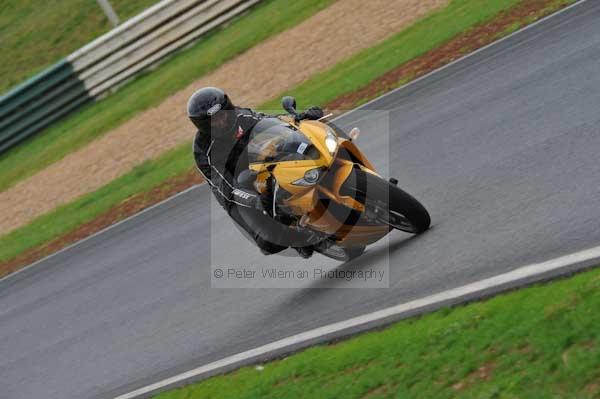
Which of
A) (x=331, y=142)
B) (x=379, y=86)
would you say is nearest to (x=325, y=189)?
(x=331, y=142)

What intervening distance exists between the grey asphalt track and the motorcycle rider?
67 centimetres

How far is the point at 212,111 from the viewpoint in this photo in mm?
7707

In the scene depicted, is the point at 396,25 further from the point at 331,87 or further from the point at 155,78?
the point at 155,78

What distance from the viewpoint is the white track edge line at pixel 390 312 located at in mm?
6007

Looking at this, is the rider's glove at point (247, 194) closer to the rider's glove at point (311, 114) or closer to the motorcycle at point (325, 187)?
the motorcycle at point (325, 187)

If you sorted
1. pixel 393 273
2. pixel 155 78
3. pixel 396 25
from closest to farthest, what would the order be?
pixel 393 273 → pixel 396 25 → pixel 155 78

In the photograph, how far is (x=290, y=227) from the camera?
7918 millimetres

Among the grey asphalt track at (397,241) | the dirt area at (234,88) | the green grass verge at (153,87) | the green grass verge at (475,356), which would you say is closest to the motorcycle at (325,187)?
the grey asphalt track at (397,241)

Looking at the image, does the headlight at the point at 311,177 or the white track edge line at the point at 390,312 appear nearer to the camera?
the white track edge line at the point at 390,312

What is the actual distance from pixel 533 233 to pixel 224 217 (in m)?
5.75

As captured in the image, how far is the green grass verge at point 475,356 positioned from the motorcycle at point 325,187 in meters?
1.22

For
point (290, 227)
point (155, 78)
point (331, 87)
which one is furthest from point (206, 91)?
point (155, 78)

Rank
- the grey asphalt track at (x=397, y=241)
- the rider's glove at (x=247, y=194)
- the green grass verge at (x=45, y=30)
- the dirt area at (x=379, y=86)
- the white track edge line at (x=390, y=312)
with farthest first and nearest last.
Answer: the green grass verge at (x=45, y=30), the dirt area at (x=379, y=86), the rider's glove at (x=247, y=194), the grey asphalt track at (x=397, y=241), the white track edge line at (x=390, y=312)

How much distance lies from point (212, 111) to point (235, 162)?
58cm
